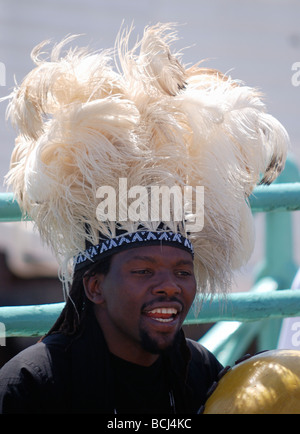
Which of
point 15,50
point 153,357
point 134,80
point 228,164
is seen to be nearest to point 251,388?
point 153,357

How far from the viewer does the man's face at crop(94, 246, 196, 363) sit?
6.58ft

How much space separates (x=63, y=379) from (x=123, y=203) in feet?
1.82

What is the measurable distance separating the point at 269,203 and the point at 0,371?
4.32 ft

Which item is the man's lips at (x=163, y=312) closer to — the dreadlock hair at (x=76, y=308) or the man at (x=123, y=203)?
the man at (x=123, y=203)

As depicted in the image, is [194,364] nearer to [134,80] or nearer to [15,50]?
[134,80]

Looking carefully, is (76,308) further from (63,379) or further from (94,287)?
(63,379)

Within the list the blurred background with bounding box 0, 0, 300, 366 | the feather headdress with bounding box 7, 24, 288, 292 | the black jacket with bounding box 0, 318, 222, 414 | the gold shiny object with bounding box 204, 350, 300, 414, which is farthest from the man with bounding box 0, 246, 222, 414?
the blurred background with bounding box 0, 0, 300, 366

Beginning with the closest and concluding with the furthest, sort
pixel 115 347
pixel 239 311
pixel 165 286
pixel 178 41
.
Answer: pixel 165 286
pixel 115 347
pixel 239 311
pixel 178 41

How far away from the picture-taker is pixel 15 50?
22.1 ft

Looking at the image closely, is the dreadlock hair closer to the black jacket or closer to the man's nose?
the black jacket

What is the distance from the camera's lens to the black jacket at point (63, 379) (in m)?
1.91

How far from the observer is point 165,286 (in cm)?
200

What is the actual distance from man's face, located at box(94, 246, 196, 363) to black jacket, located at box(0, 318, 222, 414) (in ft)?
0.31

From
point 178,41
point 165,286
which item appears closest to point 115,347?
point 165,286
